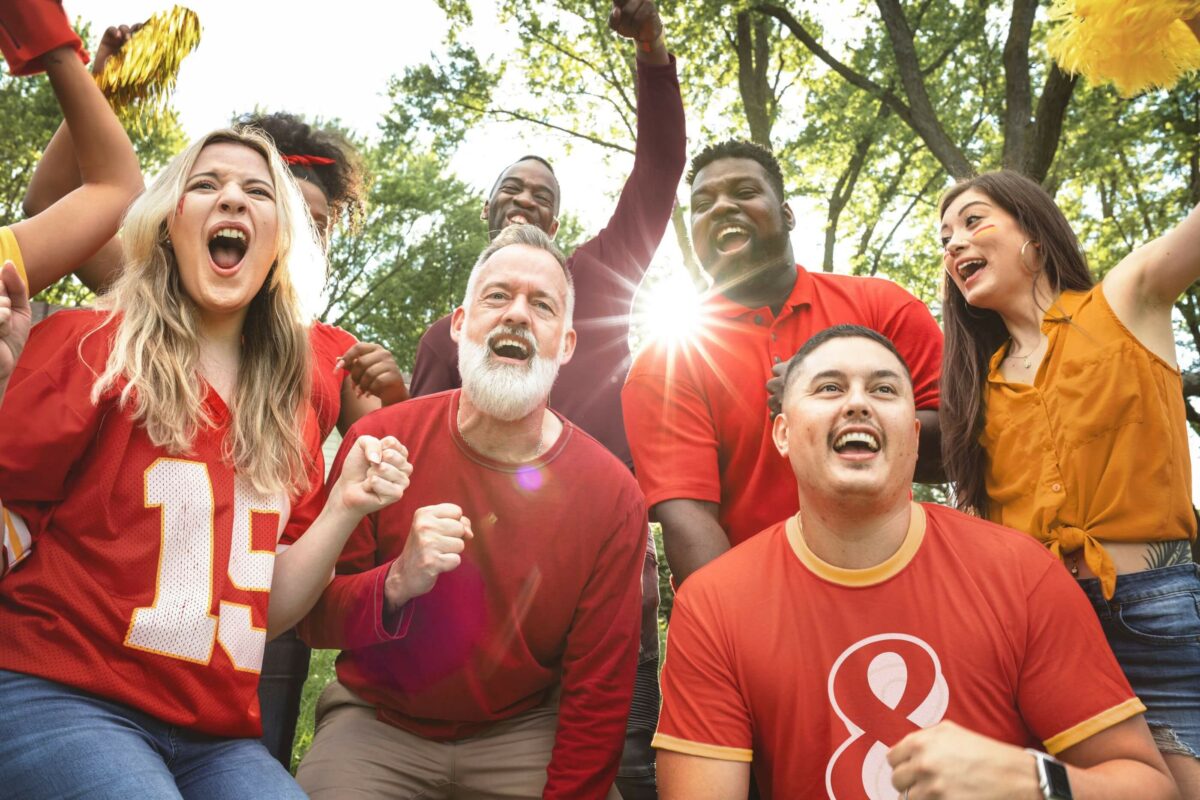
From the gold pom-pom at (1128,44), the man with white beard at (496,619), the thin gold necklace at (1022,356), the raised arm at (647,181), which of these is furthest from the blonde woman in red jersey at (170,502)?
the gold pom-pom at (1128,44)

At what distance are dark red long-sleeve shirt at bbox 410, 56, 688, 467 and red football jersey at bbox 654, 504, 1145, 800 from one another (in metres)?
1.70

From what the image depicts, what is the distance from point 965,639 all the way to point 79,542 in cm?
245

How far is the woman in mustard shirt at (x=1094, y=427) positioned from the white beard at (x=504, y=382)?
152 cm

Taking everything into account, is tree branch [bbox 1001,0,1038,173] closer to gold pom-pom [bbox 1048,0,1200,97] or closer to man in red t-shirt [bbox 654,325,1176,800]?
gold pom-pom [bbox 1048,0,1200,97]

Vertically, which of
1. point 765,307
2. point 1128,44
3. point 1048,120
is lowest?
point 765,307

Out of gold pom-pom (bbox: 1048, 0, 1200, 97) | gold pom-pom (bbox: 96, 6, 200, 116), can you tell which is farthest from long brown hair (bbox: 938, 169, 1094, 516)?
gold pom-pom (bbox: 96, 6, 200, 116)

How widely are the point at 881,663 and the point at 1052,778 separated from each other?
51 centimetres

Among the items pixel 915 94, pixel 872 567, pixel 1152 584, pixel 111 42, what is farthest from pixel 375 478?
pixel 915 94

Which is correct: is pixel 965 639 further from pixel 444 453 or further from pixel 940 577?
pixel 444 453

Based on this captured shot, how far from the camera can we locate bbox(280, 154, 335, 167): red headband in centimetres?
479

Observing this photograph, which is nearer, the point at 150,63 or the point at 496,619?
the point at 496,619

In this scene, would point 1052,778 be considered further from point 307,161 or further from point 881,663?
point 307,161

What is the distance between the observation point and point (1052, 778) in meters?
2.25

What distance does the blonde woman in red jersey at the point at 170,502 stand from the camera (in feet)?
7.57
